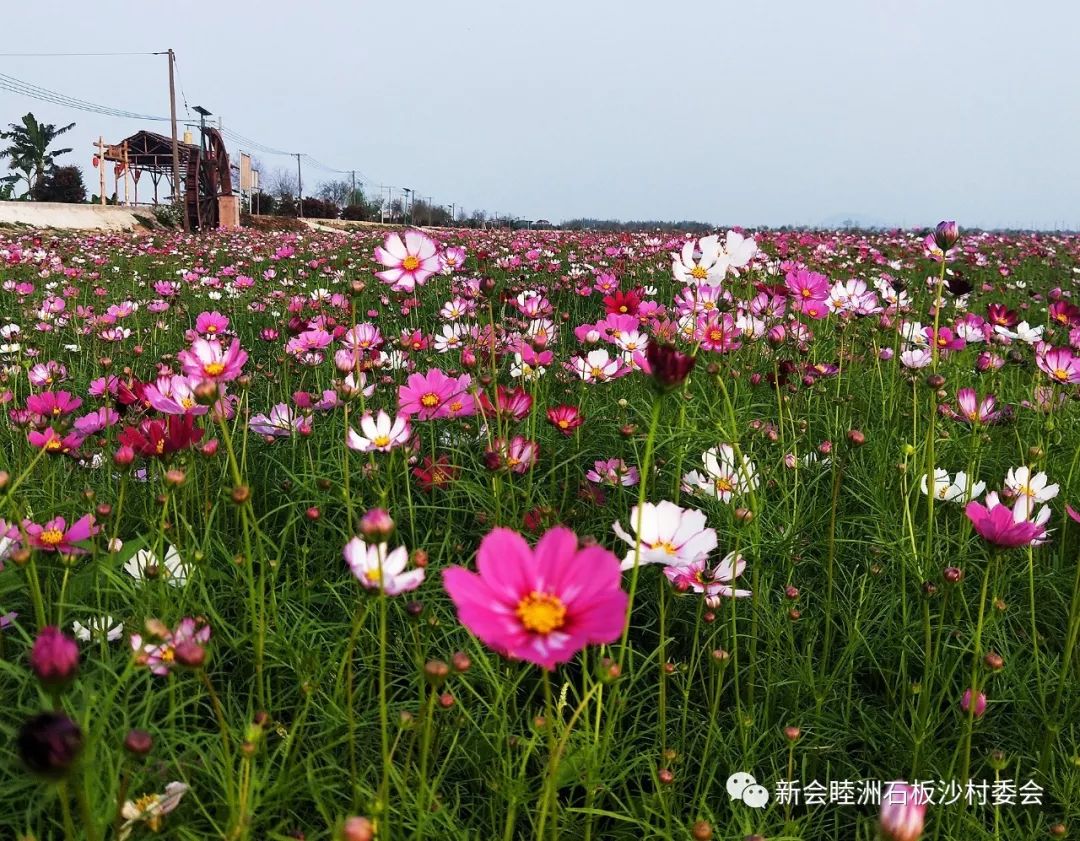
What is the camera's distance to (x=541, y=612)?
538 millimetres

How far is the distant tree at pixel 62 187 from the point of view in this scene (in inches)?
1208

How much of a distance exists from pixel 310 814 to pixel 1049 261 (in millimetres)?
7187

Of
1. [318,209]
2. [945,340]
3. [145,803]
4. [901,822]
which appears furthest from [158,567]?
[318,209]

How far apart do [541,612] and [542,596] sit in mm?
12

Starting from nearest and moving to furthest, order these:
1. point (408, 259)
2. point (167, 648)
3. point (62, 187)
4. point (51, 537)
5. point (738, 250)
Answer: point (167, 648), point (51, 537), point (408, 259), point (738, 250), point (62, 187)

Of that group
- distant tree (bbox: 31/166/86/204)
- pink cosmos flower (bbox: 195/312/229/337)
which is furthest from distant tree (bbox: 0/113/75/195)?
pink cosmos flower (bbox: 195/312/229/337)

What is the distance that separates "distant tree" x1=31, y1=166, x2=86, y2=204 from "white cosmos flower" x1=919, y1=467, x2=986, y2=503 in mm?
35413

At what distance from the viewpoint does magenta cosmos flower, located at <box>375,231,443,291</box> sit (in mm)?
1329

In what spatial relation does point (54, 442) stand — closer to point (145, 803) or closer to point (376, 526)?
point (145, 803)

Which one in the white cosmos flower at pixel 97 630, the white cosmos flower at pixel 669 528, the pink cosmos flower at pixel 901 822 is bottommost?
the white cosmos flower at pixel 97 630

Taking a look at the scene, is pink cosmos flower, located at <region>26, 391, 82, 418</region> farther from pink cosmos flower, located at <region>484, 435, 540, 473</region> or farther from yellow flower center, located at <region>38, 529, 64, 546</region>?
pink cosmos flower, located at <region>484, 435, 540, 473</region>

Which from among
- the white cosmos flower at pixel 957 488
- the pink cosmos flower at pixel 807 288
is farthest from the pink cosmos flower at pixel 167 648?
the pink cosmos flower at pixel 807 288

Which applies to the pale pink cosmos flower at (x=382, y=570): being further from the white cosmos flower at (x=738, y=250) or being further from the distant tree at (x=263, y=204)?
the distant tree at (x=263, y=204)

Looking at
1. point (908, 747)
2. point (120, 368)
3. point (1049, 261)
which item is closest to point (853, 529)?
point (908, 747)
